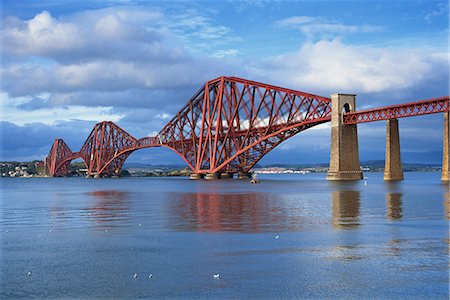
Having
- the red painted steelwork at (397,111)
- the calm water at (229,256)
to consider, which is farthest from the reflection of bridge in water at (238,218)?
the red painted steelwork at (397,111)

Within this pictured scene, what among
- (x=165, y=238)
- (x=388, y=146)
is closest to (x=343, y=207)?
(x=165, y=238)

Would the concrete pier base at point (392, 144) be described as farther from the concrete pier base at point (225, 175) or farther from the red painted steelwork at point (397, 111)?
the concrete pier base at point (225, 175)

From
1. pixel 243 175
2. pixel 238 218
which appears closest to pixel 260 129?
pixel 243 175

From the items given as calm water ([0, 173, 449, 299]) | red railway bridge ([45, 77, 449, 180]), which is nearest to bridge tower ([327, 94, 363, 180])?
red railway bridge ([45, 77, 449, 180])

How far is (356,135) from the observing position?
4075 inches

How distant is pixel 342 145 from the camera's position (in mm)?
101188

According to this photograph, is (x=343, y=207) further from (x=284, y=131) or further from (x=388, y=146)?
(x=284, y=131)

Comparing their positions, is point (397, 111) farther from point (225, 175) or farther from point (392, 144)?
point (225, 175)

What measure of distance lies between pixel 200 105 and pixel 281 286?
13488 centimetres

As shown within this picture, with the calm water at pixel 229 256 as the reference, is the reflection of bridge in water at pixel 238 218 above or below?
above

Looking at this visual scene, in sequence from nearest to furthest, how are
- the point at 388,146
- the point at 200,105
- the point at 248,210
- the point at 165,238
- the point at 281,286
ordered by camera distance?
1. the point at 281,286
2. the point at 165,238
3. the point at 248,210
4. the point at 388,146
5. the point at 200,105

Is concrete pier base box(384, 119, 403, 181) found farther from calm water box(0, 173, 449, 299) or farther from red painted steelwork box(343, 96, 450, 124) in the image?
calm water box(0, 173, 449, 299)

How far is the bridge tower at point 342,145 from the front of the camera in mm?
101750

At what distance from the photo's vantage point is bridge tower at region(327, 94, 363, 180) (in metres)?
102
